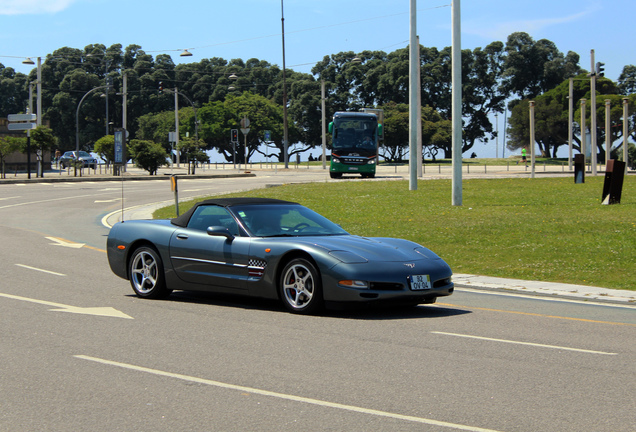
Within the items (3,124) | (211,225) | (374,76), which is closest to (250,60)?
(374,76)

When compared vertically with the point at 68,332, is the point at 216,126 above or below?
above

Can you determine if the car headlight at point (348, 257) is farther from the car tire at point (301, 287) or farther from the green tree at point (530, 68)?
the green tree at point (530, 68)

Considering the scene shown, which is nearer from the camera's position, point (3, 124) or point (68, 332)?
point (68, 332)

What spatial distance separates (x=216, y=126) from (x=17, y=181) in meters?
51.5

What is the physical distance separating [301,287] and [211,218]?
1.89m

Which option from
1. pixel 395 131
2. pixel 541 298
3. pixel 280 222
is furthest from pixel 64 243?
pixel 395 131

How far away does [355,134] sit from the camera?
1909 inches

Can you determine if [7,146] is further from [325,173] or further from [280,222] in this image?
[280,222]

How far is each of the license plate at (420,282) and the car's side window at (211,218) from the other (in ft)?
8.00

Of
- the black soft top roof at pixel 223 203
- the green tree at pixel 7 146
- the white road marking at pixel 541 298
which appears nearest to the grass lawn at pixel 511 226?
the white road marking at pixel 541 298

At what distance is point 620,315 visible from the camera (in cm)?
968

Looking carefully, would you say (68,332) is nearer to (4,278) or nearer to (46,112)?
(4,278)

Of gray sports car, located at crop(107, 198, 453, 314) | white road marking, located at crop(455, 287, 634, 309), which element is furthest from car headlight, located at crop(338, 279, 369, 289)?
white road marking, located at crop(455, 287, 634, 309)

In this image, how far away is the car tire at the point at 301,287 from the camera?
29.7 ft
